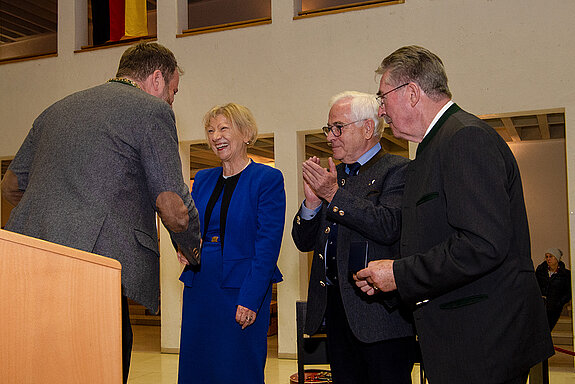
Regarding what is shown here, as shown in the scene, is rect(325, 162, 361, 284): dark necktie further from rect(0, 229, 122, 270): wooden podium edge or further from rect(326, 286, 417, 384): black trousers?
rect(0, 229, 122, 270): wooden podium edge

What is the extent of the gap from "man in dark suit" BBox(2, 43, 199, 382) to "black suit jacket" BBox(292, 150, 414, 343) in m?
0.62

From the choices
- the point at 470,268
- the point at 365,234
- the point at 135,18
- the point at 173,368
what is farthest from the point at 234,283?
the point at 135,18

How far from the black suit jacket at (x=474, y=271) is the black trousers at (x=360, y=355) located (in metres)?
0.49

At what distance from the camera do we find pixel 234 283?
2715 mm

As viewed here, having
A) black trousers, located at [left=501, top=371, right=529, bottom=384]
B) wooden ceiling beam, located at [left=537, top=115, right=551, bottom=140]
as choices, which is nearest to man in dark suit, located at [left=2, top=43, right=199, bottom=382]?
black trousers, located at [left=501, top=371, right=529, bottom=384]

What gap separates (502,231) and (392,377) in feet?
2.80

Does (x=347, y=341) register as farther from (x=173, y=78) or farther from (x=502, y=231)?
(x=173, y=78)

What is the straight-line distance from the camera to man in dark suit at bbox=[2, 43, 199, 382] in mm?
1801

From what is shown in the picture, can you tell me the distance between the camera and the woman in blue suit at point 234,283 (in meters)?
2.68

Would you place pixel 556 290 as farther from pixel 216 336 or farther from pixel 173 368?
pixel 216 336

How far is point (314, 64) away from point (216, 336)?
14.6 ft

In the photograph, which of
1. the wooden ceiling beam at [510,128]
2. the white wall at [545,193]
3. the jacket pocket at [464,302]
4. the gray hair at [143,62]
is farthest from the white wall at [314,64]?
the white wall at [545,193]

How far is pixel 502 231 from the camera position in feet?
5.16

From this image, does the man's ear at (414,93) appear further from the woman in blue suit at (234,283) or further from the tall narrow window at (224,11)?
the tall narrow window at (224,11)
